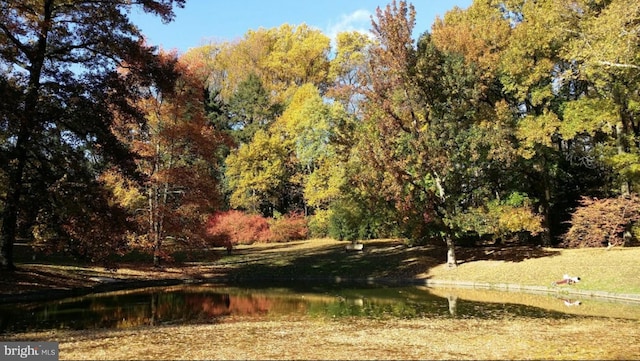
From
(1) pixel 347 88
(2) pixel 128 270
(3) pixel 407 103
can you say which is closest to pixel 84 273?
(2) pixel 128 270

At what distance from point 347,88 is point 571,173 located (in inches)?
603

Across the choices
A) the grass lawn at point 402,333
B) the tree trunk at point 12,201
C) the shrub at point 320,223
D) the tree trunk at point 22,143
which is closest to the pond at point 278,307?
the grass lawn at point 402,333

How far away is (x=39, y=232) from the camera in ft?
64.0

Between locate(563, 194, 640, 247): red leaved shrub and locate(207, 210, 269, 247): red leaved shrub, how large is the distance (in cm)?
1942

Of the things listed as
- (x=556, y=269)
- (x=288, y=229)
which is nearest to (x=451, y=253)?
(x=556, y=269)

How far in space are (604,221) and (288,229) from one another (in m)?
23.2

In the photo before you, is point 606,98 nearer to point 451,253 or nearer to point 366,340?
point 451,253

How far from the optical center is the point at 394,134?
24.3 meters

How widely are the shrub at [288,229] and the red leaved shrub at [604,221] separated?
70.0 feet

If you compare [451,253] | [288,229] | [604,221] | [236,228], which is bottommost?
Result: [451,253]

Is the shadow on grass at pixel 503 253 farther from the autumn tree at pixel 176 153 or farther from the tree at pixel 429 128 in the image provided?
the autumn tree at pixel 176 153

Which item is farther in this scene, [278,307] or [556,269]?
[556,269]

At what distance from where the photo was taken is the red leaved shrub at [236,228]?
99.6 ft

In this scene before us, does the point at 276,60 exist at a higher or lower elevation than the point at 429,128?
higher
